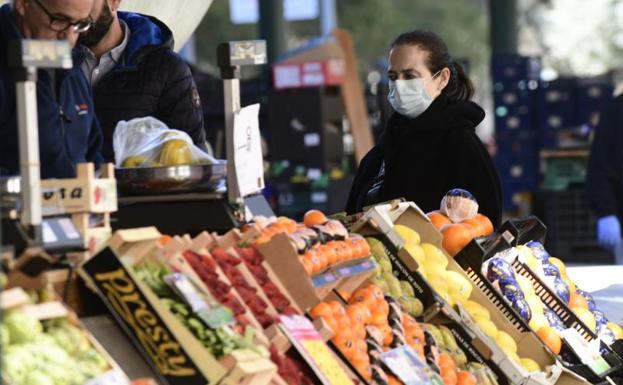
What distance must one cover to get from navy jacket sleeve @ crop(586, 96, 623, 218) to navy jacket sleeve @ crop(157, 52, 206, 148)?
6.20 m

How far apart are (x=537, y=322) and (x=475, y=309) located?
11.8 inches

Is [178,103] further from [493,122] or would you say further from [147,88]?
[493,122]

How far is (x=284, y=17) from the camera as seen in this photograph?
20672 mm

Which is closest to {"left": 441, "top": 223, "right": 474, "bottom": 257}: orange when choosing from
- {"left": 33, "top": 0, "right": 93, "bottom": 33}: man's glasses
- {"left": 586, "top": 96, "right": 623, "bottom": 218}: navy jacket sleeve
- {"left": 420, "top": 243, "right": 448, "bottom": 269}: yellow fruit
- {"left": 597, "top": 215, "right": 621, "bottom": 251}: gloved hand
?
{"left": 420, "top": 243, "right": 448, "bottom": 269}: yellow fruit

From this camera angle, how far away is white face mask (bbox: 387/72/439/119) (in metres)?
5.75

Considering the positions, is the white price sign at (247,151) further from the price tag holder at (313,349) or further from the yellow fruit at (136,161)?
the price tag holder at (313,349)

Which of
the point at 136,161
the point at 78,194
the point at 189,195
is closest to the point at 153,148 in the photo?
the point at 136,161

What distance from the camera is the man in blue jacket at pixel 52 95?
13.8 feet

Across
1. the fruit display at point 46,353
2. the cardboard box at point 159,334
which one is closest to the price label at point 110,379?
the fruit display at point 46,353

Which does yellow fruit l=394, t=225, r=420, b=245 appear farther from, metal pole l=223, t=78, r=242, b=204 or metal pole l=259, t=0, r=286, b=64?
metal pole l=259, t=0, r=286, b=64

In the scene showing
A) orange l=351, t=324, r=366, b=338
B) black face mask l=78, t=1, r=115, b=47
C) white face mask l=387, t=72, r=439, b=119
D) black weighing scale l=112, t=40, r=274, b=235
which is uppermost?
black face mask l=78, t=1, r=115, b=47

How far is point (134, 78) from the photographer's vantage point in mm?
5570

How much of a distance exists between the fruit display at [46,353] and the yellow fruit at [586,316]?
8.34ft

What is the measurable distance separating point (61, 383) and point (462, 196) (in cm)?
249
